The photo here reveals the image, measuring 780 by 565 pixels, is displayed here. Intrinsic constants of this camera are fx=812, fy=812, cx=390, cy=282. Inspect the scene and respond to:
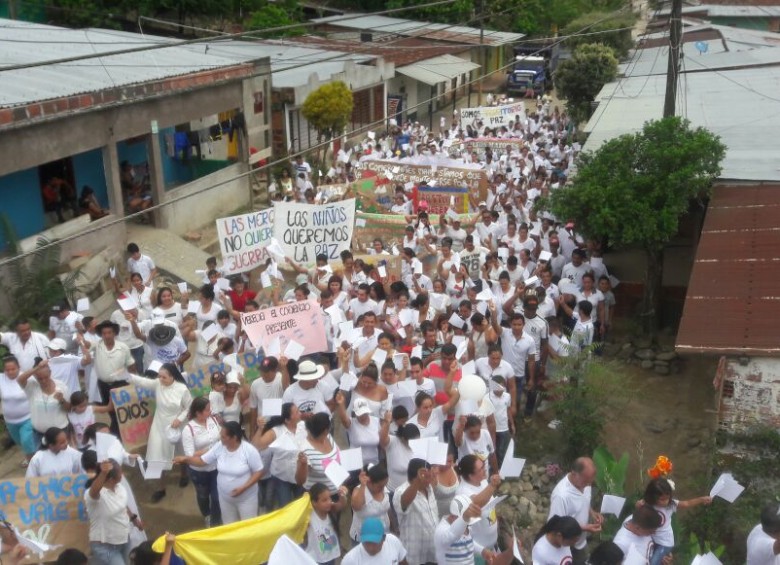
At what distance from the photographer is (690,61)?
2386 centimetres

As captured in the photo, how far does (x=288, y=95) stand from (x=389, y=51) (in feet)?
34.9

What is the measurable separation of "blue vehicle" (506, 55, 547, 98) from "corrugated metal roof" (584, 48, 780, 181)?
14.8m

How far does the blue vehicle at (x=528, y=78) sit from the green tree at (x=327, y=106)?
60.3 feet

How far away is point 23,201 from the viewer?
1395cm

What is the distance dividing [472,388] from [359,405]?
102 cm

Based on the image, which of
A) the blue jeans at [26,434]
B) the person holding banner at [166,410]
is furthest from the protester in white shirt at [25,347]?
the person holding banner at [166,410]

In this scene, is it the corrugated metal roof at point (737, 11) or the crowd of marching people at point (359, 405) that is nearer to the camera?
the crowd of marching people at point (359, 405)

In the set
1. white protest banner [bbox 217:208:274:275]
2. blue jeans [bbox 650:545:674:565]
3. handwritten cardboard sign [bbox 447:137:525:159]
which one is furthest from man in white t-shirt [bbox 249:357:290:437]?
handwritten cardboard sign [bbox 447:137:525:159]

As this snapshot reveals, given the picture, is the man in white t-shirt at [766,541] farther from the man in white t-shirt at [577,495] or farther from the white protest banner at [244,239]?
the white protest banner at [244,239]

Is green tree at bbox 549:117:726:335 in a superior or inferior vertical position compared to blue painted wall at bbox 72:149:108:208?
superior

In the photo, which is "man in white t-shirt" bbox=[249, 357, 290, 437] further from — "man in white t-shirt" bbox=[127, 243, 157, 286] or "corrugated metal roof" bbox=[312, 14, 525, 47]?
"corrugated metal roof" bbox=[312, 14, 525, 47]

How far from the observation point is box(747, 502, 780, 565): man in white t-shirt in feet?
17.3

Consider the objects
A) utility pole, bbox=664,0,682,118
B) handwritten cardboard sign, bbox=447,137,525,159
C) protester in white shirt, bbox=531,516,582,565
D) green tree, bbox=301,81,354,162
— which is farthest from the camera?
green tree, bbox=301,81,354,162

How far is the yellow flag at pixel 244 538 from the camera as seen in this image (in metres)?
5.34
